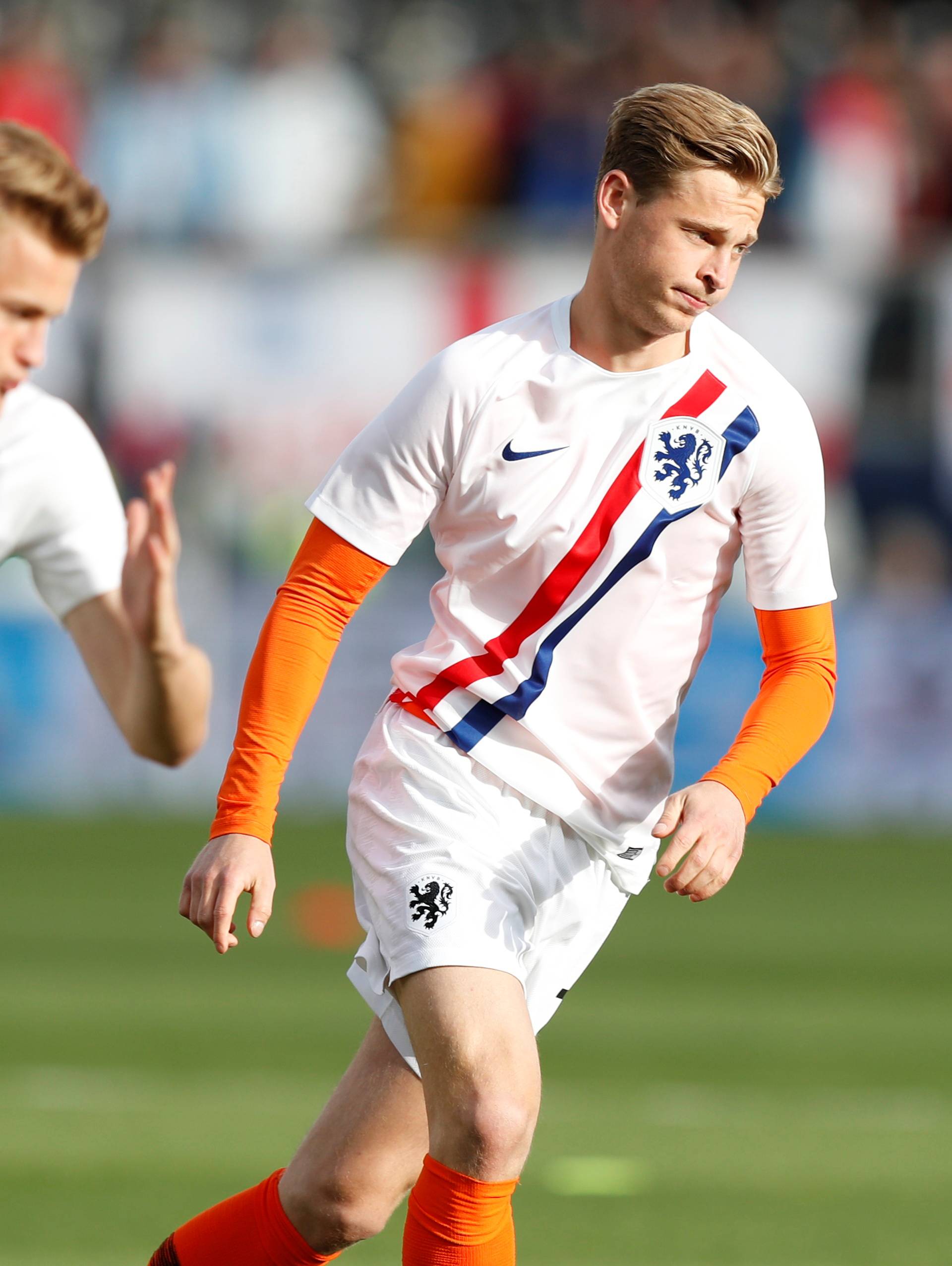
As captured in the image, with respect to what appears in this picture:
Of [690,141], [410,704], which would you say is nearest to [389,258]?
[410,704]

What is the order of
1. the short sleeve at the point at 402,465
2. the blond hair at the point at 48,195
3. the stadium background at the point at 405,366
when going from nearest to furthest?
the blond hair at the point at 48,195 < the short sleeve at the point at 402,465 < the stadium background at the point at 405,366

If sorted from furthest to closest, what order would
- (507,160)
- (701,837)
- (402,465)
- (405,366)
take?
(507,160), (405,366), (402,465), (701,837)

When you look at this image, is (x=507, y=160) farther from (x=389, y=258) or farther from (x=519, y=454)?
(x=519, y=454)

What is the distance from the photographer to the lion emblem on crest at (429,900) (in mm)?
3484

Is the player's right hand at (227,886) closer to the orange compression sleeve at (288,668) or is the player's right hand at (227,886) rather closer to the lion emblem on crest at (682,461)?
the orange compression sleeve at (288,668)

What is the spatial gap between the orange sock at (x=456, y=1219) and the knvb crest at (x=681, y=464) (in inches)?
47.3

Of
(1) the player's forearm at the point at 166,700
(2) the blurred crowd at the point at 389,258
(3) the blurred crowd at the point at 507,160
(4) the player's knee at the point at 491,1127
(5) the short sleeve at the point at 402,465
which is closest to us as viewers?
(4) the player's knee at the point at 491,1127

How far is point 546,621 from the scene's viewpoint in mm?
3664

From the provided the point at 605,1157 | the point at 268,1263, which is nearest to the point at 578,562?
the point at 268,1263

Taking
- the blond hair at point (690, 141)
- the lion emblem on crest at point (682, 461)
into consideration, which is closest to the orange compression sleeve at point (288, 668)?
the lion emblem on crest at point (682, 461)

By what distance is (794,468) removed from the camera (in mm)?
3689

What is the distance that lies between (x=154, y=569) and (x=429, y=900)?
→ 0.80 m

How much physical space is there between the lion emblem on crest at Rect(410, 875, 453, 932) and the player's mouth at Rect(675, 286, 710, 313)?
107 cm

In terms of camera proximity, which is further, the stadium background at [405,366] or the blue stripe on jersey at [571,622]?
the stadium background at [405,366]
